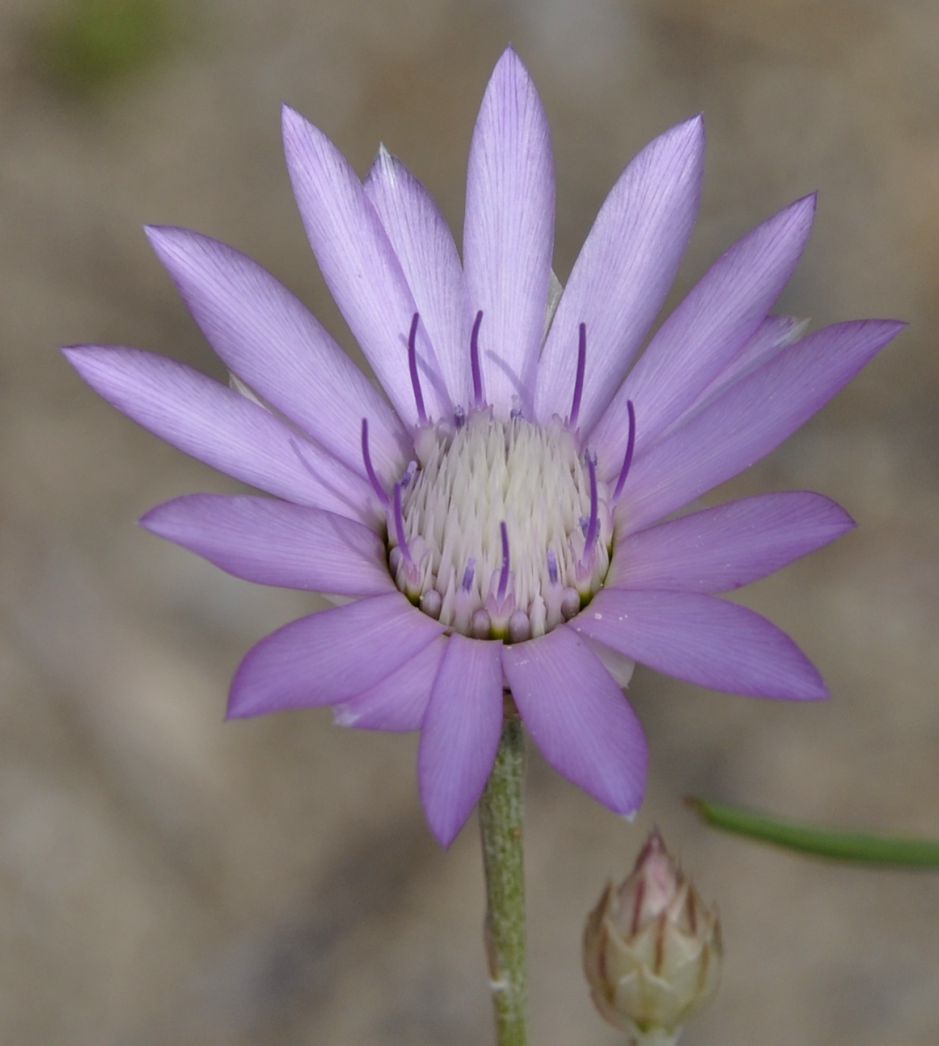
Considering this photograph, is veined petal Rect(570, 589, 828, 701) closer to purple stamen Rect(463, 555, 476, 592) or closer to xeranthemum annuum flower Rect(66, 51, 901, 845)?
xeranthemum annuum flower Rect(66, 51, 901, 845)

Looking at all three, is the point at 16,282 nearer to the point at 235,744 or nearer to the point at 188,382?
the point at 235,744

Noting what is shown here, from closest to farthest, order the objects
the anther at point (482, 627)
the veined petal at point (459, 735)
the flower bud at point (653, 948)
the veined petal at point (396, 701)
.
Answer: the veined petal at point (459, 735)
the veined petal at point (396, 701)
the flower bud at point (653, 948)
the anther at point (482, 627)

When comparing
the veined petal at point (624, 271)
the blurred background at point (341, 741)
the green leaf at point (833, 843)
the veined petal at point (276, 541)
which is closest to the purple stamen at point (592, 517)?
the veined petal at point (624, 271)

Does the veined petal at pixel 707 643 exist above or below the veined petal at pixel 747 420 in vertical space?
below

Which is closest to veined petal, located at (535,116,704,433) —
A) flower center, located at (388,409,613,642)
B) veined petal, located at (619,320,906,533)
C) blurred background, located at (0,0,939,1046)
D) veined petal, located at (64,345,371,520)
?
flower center, located at (388,409,613,642)

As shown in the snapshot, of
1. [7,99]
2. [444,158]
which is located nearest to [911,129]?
[444,158]

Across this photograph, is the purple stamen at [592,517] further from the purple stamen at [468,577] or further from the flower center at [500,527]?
the purple stamen at [468,577]
